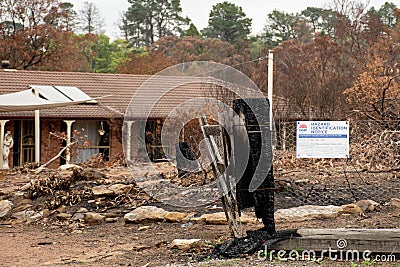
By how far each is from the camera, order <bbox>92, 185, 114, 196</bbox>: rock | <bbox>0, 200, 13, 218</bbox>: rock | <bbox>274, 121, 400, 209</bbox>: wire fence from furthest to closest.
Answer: <bbox>92, 185, 114, 196</bbox>: rock < <bbox>0, 200, 13, 218</bbox>: rock < <bbox>274, 121, 400, 209</bbox>: wire fence

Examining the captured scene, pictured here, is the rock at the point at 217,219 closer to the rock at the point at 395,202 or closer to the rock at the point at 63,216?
the rock at the point at 395,202

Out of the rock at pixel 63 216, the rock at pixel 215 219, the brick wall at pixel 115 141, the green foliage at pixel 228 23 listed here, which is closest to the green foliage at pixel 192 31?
the green foliage at pixel 228 23

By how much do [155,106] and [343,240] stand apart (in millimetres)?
17272

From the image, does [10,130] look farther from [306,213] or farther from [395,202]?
[395,202]

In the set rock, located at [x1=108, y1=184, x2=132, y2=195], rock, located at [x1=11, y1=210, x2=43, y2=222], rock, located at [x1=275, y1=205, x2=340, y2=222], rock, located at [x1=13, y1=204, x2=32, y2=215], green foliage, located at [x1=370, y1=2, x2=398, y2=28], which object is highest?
green foliage, located at [x1=370, y1=2, x2=398, y2=28]

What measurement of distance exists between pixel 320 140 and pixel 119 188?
12.7 ft

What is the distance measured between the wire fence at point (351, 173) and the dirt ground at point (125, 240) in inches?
34.2

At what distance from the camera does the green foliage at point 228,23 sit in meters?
55.0

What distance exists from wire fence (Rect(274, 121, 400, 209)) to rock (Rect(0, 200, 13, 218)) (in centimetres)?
483

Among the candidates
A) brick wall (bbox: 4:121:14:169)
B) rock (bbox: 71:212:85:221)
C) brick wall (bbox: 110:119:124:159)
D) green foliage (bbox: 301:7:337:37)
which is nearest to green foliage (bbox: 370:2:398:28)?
green foliage (bbox: 301:7:337:37)

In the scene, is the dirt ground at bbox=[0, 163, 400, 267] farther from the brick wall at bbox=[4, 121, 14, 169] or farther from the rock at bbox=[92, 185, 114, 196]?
the brick wall at bbox=[4, 121, 14, 169]

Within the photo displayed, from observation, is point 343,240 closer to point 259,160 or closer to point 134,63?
point 259,160

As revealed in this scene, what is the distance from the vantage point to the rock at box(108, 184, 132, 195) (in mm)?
11391

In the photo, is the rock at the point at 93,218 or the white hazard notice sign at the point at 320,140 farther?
the rock at the point at 93,218
